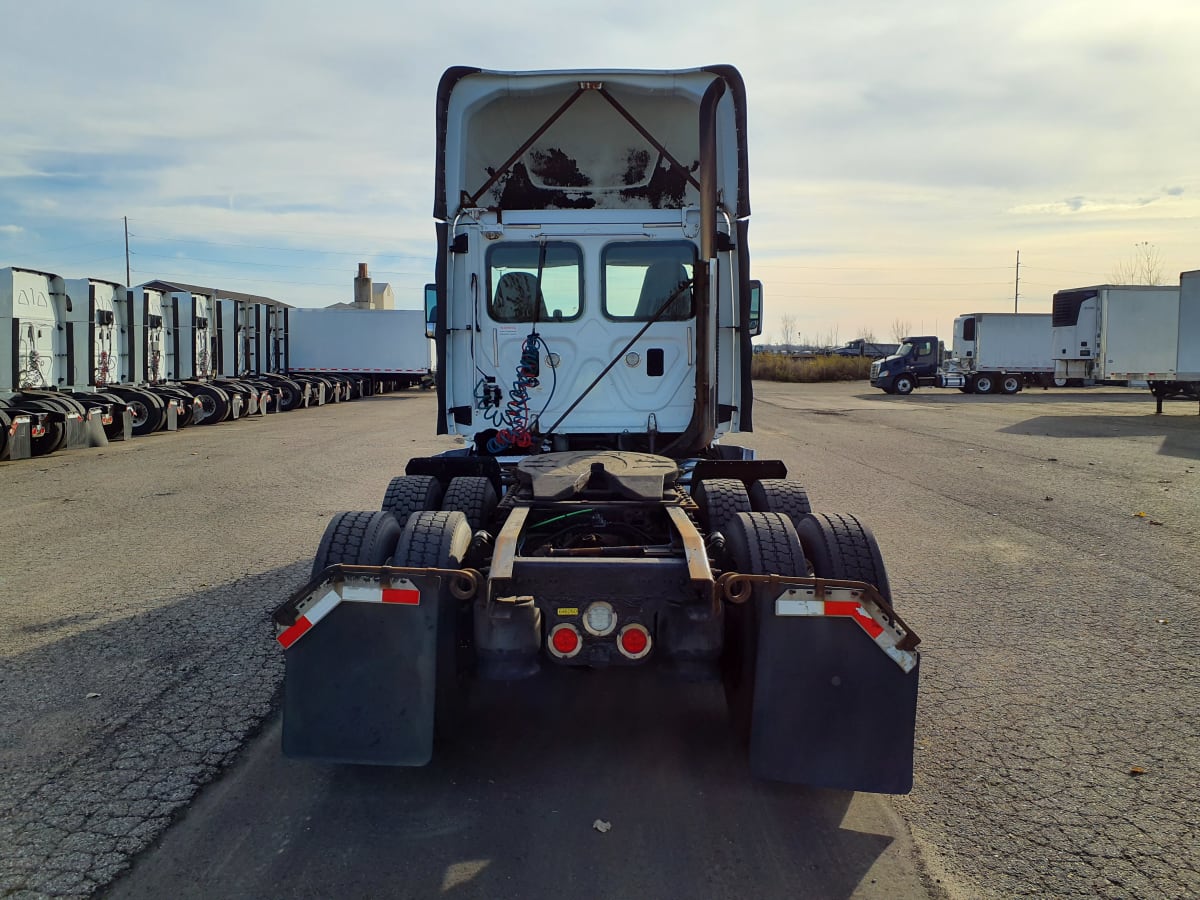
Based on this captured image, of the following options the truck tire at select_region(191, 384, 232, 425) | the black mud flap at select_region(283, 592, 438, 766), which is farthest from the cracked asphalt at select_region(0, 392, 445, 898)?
the truck tire at select_region(191, 384, 232, 425)

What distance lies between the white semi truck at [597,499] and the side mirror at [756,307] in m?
0.02

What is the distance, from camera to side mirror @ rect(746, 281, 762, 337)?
6773 mm

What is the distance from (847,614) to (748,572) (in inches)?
21.5

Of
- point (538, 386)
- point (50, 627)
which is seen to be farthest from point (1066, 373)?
point (50, 627)

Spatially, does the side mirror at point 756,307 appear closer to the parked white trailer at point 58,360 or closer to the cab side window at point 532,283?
the cab side window at point 532,283

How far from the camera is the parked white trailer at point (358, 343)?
34375mm

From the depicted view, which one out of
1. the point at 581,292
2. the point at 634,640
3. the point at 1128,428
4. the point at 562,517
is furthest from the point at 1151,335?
the point at 634,640

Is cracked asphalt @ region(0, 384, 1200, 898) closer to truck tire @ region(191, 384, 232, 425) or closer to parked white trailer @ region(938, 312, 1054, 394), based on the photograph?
truck tire @ region(191, 384, 232, 425)

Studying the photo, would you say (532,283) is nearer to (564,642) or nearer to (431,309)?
(431,309)

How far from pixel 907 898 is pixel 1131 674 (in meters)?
2.85

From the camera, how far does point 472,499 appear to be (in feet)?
17.8

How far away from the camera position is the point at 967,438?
19547mm

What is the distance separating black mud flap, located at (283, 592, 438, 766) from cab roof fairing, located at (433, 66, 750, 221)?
3.87 metres

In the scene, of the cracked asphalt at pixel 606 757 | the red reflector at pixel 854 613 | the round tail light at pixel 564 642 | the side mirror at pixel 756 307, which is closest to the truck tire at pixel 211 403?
the cracked asphalt at pixel 606 757
